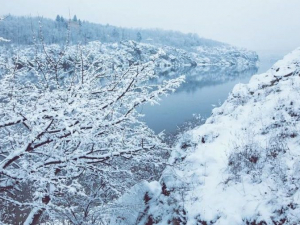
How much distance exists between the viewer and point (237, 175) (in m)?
5.70

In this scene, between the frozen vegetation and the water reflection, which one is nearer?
the frozen vegetation

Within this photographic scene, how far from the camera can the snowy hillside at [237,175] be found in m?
4.67

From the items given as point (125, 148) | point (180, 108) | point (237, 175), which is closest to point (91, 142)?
point (125, 148)

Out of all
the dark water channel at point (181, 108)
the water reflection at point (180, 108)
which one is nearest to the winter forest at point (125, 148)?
the dark water channel at point (181, 108)

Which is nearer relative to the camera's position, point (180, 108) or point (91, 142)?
point (91, 142)

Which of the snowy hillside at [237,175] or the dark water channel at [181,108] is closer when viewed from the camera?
the snowy hillside at [237,175]

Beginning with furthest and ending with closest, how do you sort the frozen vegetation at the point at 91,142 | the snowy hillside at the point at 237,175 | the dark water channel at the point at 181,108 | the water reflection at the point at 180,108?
the water reflection at the point at 180,108, the dark water channel at the point at 181,108, the snowy hillside at the point at 237,175, the frozen vegetation at the point at 91,142

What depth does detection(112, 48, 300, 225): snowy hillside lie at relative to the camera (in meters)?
4.67

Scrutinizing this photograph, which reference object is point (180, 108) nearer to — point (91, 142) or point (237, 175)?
point (237, 175)

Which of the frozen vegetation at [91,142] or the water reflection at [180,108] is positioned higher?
the frozen vegetation at [91,142]

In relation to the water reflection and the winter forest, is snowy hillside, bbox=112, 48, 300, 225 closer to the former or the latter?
the winter forest

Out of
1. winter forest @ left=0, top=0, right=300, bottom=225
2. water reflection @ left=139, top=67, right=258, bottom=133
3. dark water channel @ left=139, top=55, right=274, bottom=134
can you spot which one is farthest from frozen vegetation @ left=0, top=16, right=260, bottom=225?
water reflection @ left=139, top=67, right=258, bottom=133

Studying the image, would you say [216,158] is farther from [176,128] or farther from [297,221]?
[176,128]

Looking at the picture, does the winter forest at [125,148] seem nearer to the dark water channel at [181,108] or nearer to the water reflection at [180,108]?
the dark water channel at [181,108]
